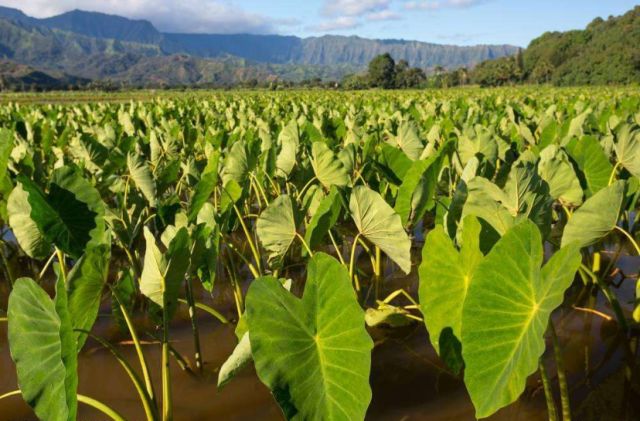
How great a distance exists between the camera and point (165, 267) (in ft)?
3.88

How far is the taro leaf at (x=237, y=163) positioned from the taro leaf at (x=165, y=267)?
1.14 m

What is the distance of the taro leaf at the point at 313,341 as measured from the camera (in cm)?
87

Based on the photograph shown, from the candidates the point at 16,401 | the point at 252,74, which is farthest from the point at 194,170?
the point at 252,74

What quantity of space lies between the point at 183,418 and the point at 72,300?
61 centimetres

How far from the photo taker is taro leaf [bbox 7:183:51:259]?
171cm

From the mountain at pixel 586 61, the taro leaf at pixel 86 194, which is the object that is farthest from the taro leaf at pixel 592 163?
the mountain at pixel 586 61

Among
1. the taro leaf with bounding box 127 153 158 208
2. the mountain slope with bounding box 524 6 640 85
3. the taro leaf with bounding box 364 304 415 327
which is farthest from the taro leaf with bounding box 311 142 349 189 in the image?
the mountain slope with bounding box 524 6 640 85

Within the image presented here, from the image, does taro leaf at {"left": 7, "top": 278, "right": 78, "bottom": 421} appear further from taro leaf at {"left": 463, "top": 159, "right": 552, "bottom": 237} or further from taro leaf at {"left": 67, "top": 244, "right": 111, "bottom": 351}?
taro leaf at {"left": 463, "top": 159, "right": 552, "bottom": 237}

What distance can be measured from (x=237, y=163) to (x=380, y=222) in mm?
1123

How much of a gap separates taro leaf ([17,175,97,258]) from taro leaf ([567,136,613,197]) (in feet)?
5.93

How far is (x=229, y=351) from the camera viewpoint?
1.84 meters

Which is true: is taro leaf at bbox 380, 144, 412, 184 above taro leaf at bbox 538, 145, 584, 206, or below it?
below

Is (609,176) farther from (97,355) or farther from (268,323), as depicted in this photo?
(97,355)

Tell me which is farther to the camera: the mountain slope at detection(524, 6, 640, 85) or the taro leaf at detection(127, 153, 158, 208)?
the mountain slope at detection(524, 6, 640, 85)
